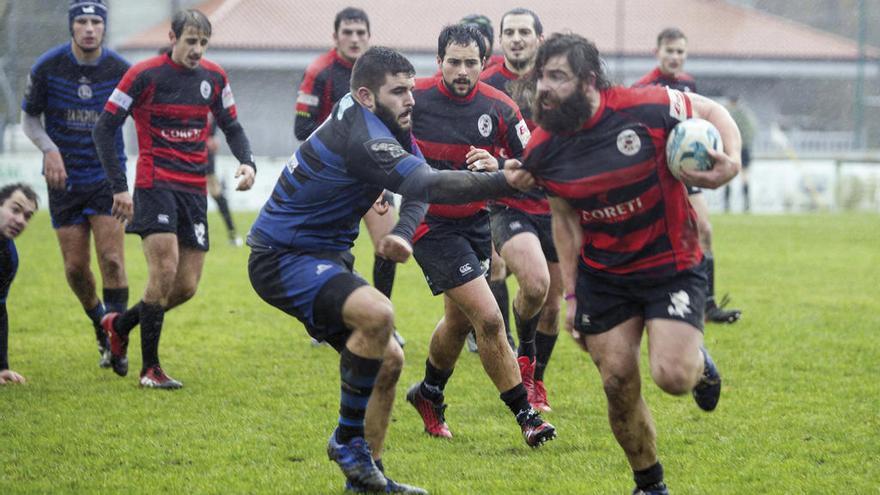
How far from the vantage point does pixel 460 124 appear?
269 inches

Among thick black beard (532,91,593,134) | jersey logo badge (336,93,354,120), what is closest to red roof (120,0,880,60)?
jersey logo badge (336,93,354,120)

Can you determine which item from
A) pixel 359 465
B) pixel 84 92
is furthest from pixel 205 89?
pixel 359 465

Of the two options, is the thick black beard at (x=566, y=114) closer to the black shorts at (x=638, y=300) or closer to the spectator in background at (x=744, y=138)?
the black shorts at (x=638, y=300)

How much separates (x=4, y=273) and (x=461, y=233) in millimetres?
3112

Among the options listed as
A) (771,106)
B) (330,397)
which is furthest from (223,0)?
(330,397)

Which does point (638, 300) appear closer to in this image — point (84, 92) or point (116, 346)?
point (116, 346)

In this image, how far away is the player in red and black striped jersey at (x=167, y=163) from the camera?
7652 millimetres

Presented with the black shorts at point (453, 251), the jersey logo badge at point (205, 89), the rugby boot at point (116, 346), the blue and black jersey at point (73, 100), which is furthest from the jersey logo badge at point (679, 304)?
the blue and black jersey at point (73, 100)

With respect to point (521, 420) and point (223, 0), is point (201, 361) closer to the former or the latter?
point (521, 420)

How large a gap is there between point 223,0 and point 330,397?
31818mm

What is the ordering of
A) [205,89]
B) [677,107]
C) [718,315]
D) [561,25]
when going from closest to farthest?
[677,107] → [205,89] → [718,315] → [561,25]

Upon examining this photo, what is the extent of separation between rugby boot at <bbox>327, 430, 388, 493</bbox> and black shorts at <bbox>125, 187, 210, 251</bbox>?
296cm

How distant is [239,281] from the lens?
45.3 ft

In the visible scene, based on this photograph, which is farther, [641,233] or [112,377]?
[112,377]
